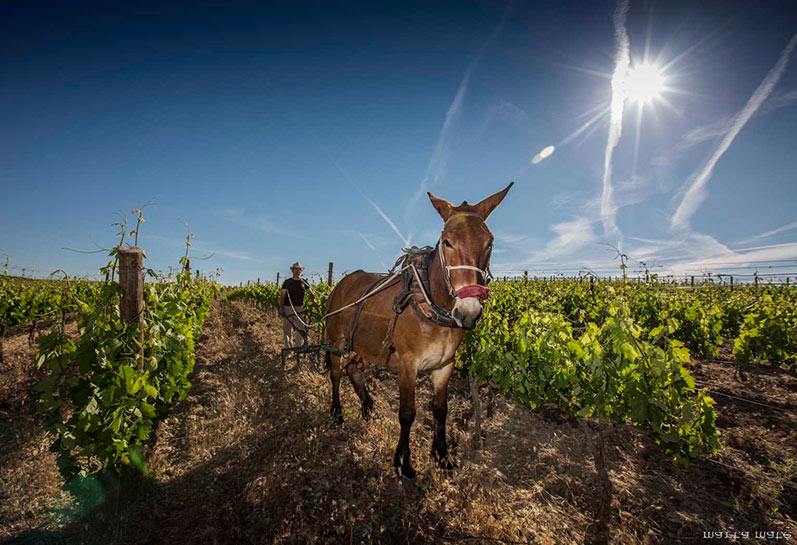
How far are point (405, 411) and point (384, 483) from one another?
908 mm

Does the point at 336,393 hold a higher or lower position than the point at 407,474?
higher

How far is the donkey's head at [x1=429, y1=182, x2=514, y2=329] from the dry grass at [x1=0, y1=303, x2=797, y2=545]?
218cm

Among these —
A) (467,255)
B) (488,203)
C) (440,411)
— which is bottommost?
(440,411)

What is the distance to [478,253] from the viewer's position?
276cm

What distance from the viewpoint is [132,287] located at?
11.8 ft

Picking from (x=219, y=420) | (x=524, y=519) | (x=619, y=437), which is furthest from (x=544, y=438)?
(x=219, y=420)

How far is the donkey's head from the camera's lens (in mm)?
2576

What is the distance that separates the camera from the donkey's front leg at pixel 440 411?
3711mm

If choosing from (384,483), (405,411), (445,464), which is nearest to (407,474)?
(384,483)

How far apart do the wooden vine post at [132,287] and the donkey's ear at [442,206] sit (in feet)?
11.6

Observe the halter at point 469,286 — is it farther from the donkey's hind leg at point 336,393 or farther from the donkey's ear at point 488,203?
the donkey's hind leg at point 336,393

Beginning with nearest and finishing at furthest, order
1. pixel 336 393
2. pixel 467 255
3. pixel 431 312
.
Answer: pixel 467 255 < pixel 431 312 < pixel 336 393

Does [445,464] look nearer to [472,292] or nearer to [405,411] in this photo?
[405,411]

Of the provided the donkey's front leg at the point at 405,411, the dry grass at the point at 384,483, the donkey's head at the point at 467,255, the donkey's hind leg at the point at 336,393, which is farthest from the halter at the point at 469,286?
the donkey's hind leg at the point at 336,393
